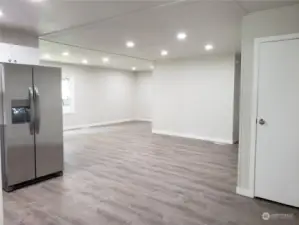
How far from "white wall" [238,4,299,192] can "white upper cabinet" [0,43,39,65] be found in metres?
3.47

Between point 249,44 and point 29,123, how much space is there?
10.4 ft

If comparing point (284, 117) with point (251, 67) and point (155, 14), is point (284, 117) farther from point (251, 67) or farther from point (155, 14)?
point (155, 14)

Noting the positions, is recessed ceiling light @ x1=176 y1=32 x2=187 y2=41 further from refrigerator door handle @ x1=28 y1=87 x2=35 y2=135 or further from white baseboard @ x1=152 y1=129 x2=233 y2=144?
white baseboard @ x1=152 y1=129 x2=233 y2=144

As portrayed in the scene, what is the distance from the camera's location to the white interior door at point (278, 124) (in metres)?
2.89

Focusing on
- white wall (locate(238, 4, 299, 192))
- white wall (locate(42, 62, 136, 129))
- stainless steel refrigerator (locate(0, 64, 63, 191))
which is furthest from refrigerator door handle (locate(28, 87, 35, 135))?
white wall (locate(42, 62, 136, 129))

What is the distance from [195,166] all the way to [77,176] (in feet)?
6.82

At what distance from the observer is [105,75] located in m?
10.5

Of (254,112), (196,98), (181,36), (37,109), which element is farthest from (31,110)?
(196,98)

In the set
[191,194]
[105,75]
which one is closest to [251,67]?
[191,194]

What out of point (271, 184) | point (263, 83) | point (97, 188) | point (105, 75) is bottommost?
point (97, 188)

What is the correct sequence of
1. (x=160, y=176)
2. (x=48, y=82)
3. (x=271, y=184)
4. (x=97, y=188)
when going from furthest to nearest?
(x=160, y=176)
(x=48, y=82)
(x=97, y=188)
(x=271, y=184)

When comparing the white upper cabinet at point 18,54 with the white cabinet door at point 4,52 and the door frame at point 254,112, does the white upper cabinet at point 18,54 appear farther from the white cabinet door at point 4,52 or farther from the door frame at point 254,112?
the door frame at point 254,112

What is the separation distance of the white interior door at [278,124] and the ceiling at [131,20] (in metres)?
0.60

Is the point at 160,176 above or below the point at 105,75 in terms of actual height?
below
